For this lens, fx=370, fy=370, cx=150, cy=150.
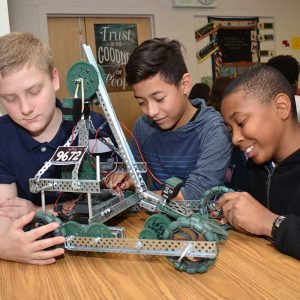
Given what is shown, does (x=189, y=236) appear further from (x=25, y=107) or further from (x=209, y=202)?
(x=25, y=107)

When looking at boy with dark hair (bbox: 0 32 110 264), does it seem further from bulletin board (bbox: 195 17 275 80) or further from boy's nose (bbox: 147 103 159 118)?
bulletin board (bbox: 195 17 275 80)

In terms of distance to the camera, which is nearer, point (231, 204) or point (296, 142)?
point (231, 204)

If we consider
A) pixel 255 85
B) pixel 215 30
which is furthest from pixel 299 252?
pixel 215 30

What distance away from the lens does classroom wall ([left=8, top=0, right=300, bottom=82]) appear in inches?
149

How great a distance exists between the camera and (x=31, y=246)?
37.4 inches

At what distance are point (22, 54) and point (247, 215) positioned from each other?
0.85 metres

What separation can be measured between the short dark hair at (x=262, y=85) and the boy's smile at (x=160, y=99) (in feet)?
1.00

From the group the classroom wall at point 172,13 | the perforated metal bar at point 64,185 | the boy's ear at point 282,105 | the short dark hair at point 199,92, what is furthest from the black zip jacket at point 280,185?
the classroom wall at point 172,13

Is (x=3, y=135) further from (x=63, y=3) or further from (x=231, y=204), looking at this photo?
(x=63, y=3)

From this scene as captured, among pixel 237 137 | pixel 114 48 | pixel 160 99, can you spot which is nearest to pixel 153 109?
pixel 160 99

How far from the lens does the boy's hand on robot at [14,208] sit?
1.17 metres

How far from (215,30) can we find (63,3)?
6.19 feet

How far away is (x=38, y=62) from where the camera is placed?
1.21m

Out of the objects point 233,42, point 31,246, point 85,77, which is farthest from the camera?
point 233,42
